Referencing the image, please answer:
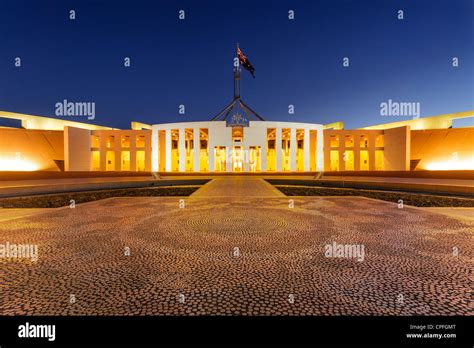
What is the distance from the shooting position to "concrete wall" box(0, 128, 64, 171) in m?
27.5

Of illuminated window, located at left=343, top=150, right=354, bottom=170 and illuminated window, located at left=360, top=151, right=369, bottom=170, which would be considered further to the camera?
illuminated window, located at left=360, top=151, right=369, bottom=170

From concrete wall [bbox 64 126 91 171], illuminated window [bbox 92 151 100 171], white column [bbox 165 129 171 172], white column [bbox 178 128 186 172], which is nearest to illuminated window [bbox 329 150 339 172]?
white column [bbox 178 128 186 172]

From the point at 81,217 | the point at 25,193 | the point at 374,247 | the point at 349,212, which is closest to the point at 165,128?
the point at 25,193

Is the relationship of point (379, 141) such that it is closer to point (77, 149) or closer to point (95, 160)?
point (95, 160)

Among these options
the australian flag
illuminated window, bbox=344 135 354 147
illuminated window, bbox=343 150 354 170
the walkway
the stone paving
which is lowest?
the stone paving

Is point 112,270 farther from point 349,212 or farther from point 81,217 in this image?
point 349,212

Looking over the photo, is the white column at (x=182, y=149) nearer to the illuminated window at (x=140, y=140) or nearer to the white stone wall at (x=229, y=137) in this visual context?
the white stone wall at (x=229, y=137)

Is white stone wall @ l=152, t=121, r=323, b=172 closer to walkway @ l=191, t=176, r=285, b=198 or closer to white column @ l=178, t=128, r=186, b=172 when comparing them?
white column @ l=178, t=128, r=186, b=172

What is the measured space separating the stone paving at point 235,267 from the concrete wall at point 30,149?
1139 inches

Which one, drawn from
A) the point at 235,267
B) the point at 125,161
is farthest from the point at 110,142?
the point at 235,267

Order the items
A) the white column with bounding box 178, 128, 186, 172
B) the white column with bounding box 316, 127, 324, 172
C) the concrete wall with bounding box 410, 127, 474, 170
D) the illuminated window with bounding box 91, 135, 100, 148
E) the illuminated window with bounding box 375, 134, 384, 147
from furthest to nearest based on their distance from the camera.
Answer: the illuminated window with bounding box 375, 134, 384, 147 → the illuminated window with bounding box 91, 135, 100, 148 → the white column with bounding box 316, 127, 324, 172 → the white column with bounding box 178, 128, 186, 172 → the concrete wall with bounding box 410, 127, 474, 170

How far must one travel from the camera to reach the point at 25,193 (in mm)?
12883

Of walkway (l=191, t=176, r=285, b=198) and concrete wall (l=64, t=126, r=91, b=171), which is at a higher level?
concrete wall (l=64, t=126, r=91, b=171)
